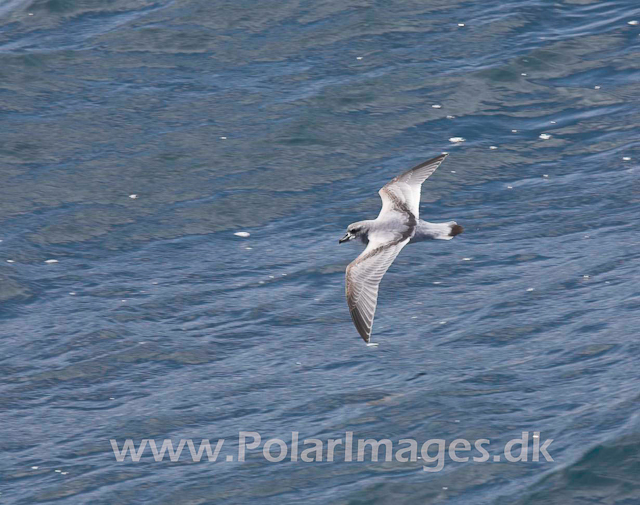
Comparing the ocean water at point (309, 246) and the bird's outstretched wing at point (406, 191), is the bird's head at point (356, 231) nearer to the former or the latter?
the bird's outstretched wing at point (406, 191)

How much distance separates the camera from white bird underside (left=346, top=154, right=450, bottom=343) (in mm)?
10898

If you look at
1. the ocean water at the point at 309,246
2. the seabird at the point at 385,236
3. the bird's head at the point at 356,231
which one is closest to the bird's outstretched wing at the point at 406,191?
the seabird at the point at 385,236

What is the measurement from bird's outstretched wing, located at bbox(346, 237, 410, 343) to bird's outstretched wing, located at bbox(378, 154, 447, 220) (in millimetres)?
981

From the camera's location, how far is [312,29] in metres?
19.2

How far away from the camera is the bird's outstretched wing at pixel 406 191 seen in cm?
1242

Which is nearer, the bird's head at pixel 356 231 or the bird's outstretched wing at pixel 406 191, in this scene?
the bird's head at pixel 356 231

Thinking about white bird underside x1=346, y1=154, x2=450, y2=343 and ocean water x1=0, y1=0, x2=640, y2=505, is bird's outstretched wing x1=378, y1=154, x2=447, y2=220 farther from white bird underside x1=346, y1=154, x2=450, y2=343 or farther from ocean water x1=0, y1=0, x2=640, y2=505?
ocean water x1=0, y1=0, x2=640, y2=505

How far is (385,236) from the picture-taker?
11625 millimetres

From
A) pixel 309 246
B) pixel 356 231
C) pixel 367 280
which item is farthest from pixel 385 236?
pixel 309 246

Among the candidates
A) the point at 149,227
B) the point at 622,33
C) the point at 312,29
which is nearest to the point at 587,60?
the point at 622,33

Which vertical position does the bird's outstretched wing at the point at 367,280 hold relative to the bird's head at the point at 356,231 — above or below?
below

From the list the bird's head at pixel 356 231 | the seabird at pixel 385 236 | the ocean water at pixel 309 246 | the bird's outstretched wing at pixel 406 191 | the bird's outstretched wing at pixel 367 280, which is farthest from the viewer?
the bird's outstretched wing at pixel 406 191

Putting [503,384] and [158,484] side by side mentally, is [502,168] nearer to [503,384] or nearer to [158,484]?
[503,384]

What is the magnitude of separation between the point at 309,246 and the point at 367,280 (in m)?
3.59
